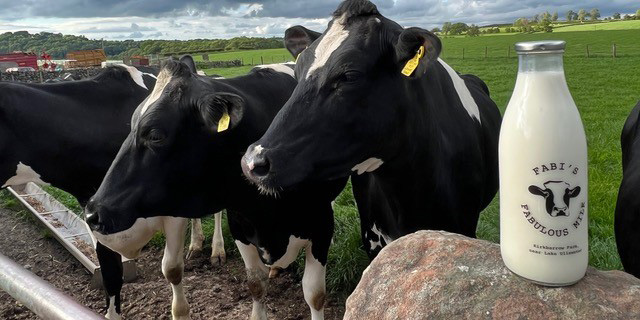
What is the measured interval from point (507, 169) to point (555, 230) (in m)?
0.19

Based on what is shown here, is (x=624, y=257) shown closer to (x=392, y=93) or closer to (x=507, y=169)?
(x=392, y=93)

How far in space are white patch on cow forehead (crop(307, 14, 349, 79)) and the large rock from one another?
39.8 inches

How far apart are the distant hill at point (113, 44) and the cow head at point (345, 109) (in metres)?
66.8

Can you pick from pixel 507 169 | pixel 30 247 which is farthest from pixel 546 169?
pixel 30 247

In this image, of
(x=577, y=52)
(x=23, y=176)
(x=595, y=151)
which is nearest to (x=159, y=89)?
(x=23, y=176)

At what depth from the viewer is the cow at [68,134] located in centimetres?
389

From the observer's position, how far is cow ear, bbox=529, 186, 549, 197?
52.9 inches

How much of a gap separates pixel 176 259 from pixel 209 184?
1137 mm

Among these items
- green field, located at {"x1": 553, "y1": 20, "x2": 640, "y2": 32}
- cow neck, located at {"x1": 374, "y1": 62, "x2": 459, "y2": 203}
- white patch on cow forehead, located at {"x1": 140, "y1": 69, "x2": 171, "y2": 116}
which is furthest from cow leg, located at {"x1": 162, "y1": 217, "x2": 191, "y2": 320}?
green field, located at {"x1": 553, "y1": 20, "x2": 640, "y2": 32}

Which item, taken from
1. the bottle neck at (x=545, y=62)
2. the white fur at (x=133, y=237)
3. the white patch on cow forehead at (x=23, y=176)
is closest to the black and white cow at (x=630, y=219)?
the bottle neck at (x=545, y=62)

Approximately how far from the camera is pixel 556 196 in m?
1.34

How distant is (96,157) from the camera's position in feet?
13.2

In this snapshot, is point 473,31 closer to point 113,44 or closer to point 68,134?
point 113,44

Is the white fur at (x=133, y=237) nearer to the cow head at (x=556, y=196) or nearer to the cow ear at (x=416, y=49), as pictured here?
the cow ear at (x=416, y=49)
